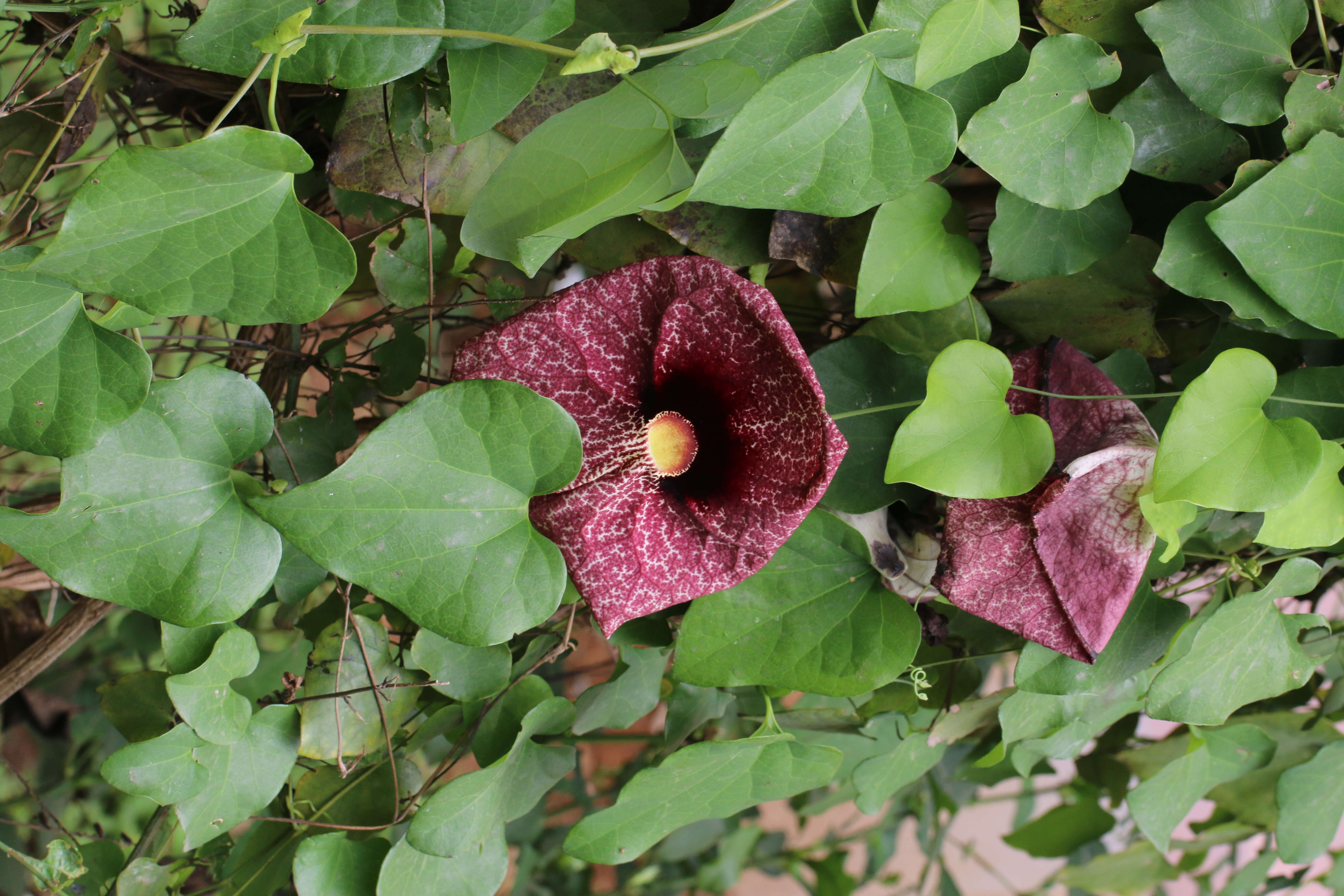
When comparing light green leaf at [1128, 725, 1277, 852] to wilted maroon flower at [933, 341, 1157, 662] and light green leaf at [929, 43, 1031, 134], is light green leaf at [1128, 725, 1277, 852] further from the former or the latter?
light green leaf at [929, 43, 1031, 134]

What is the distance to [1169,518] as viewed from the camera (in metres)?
0.42

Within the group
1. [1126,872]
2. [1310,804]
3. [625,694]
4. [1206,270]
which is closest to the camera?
[1206,270]

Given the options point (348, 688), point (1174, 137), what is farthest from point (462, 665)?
point (1174, 137)

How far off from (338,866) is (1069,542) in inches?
18.4

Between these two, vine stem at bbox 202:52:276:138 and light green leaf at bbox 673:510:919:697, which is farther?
light green leaf at bbox 673:510:919:697

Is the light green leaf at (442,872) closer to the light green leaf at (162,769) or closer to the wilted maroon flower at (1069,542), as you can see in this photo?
the light green leaf at (162,769)

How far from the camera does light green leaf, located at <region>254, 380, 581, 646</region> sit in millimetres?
355

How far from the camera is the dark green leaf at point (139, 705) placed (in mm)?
Answer: 485

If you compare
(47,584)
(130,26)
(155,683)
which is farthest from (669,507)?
(130,26)

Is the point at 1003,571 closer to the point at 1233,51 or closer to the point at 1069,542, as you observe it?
the point at 1069,542

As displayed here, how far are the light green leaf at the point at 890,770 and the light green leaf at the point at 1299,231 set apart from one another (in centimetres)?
38

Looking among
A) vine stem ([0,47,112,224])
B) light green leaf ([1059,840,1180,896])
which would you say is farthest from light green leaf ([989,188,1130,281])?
light green leaf ([1059,840,1180,896])

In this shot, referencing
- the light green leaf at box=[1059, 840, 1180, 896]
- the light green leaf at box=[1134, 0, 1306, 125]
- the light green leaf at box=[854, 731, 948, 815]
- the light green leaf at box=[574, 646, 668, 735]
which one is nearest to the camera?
the light green leaf at box=[1134, 0, 1306, 125]

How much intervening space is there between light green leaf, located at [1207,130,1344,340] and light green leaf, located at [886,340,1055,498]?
0.13m
